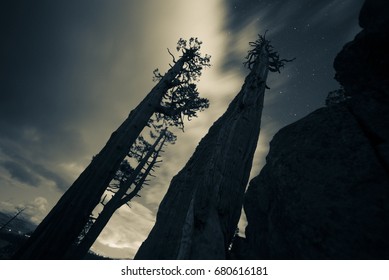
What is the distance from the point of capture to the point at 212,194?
16.2 ft

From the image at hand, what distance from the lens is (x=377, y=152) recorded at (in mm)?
4727

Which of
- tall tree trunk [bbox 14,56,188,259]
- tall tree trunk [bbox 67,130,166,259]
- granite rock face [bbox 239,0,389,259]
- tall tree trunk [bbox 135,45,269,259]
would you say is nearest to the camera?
granite rock face [bbox 239,0,389,259]

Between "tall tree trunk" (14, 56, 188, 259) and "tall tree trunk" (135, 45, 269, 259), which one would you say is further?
"tall tree trunk" (14, 56, 188, 259)

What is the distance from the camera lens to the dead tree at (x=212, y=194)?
4.23m

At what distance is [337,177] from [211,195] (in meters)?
2.72

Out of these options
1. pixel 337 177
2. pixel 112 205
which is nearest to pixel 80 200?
pixel 337 177

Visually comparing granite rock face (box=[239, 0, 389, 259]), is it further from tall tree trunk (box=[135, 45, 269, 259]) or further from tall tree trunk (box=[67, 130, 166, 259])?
tall tree trunk (box=[67, 130, 166, 259])

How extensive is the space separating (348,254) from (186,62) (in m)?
8.58

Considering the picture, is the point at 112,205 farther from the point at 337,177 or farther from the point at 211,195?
the point at 337,177

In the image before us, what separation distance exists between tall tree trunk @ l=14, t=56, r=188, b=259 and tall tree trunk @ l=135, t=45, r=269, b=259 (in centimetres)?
156

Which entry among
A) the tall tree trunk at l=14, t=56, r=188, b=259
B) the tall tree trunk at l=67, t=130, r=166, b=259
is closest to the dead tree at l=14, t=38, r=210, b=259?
the tall tree trunk at l=14, t=56, r=188, b=259

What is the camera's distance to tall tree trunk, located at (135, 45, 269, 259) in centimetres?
423

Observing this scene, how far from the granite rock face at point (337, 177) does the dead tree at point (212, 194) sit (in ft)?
2.97
